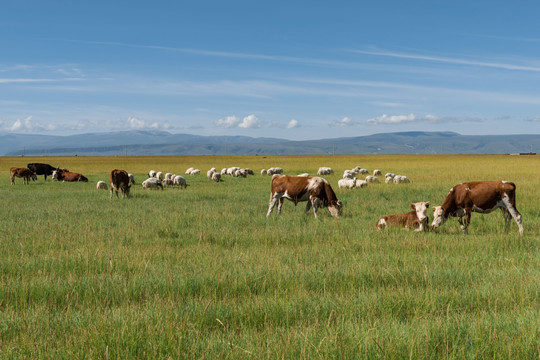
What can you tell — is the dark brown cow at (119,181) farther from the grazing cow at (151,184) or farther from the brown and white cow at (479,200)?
the brown and white cow at (479,200)

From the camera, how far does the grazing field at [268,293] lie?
4.36m

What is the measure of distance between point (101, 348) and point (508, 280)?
6042mm

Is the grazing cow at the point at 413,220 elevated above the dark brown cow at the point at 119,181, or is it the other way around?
the dark brown cow at the point at 119,181

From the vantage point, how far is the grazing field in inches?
172

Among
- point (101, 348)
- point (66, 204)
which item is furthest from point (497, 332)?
point (66, 204)

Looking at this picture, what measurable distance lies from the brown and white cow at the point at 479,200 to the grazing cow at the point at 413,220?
32cm

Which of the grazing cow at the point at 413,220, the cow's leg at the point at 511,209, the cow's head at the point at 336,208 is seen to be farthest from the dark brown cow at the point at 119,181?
the cow's leg at the point at 511,209

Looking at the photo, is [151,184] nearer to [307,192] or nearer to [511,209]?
[307,192]

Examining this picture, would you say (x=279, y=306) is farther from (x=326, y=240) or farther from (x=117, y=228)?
(x=117, y=228)

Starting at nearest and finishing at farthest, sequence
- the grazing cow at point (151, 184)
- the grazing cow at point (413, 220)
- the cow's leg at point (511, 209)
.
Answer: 1. the cow's leg at point (511, 209)
2. the grazing cow at point (413, 220)
3. the grazing cow at point (151, 184)

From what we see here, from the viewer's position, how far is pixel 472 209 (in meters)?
12.7

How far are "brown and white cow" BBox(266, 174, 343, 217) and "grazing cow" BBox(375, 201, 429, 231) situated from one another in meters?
2.58

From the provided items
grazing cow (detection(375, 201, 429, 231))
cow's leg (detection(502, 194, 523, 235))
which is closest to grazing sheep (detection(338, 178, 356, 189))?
grazing cow (detection(375, 201, 429, 231))

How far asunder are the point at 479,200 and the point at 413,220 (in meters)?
1.89
